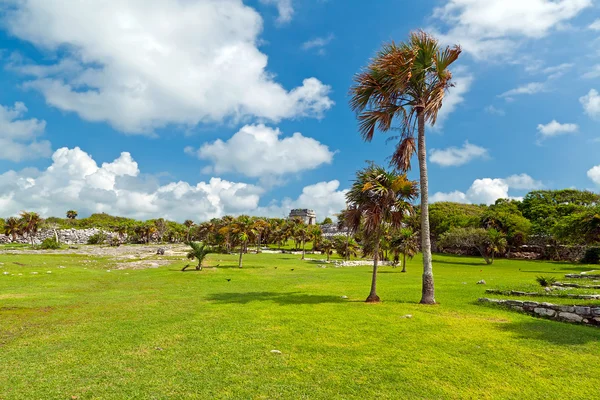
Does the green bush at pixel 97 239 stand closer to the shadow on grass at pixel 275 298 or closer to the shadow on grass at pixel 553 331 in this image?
the shadow on grass at pixel 275 298

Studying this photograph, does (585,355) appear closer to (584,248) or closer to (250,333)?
(250,333)

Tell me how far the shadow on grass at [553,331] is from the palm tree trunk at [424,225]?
4165 millimetres

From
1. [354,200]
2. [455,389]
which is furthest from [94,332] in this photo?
[354,200]

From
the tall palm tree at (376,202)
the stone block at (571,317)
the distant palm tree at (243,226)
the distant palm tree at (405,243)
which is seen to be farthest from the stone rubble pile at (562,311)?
the distant palm tree at (243,226)

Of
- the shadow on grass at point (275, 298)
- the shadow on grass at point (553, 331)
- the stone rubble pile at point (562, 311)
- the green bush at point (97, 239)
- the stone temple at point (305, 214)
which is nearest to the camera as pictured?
the shadow on grass at point (553, 331)

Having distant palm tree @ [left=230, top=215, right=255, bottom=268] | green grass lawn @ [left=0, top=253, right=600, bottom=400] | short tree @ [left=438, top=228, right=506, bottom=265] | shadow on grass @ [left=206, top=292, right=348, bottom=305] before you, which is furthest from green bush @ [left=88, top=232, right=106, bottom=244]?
shadow on grass @ [left=206, top=292, right=348, bottom=305]

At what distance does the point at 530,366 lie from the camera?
7.88 m

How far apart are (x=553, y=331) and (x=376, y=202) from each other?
8548 millimetres

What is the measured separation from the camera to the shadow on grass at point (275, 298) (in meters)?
16.8

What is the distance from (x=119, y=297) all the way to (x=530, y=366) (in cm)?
1842

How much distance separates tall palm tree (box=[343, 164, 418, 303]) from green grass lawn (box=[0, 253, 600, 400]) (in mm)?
3642

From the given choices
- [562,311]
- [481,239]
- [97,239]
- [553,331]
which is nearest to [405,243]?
[562,311]

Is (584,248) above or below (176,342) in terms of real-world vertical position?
above

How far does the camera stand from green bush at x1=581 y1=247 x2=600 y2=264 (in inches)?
2024
